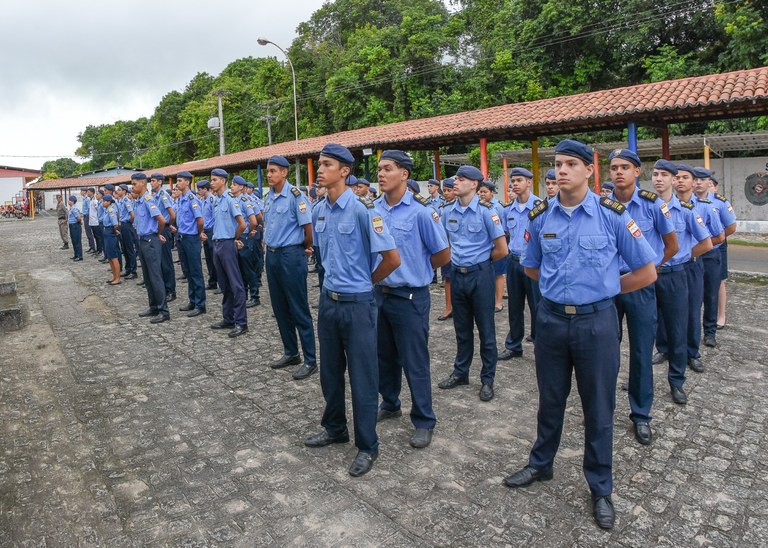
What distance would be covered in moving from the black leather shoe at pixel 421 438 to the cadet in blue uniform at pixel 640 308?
1360 mm

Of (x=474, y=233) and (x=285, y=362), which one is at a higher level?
(x=474, y=233)

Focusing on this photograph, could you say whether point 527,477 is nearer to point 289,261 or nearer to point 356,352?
point 356,352

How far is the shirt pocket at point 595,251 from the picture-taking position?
2.85m

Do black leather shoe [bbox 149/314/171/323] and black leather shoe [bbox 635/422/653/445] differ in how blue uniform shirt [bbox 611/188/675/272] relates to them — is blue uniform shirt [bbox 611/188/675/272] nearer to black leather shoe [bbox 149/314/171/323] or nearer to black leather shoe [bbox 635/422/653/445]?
black leather shoe [bbox 635/422/653/445]

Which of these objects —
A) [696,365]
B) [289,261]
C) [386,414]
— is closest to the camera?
[386,414]

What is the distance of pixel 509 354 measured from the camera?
218 inches

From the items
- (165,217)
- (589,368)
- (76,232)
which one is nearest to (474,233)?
(589,368)

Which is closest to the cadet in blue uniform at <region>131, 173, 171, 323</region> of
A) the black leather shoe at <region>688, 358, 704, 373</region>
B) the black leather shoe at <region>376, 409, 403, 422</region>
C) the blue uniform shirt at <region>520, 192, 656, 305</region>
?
the black leather shoe at <region>376, 409, 403, 422</region>

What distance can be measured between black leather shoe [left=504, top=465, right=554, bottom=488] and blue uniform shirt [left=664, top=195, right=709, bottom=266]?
95.2 inches

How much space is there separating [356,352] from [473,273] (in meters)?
1.58

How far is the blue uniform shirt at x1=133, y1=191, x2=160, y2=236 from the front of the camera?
735cm

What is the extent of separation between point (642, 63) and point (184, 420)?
21670 mm

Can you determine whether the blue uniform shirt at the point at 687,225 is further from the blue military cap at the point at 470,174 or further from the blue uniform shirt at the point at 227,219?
the blue uniform shirt at the point at 227,219

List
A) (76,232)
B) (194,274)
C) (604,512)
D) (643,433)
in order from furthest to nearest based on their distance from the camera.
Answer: (76,232), (194,274), (643,433), (604,512)
